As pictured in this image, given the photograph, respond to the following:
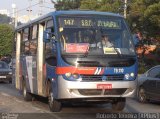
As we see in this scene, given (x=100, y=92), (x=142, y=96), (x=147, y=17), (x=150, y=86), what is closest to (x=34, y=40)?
(x=100, y=92)

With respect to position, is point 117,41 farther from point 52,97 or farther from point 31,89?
point 31,89

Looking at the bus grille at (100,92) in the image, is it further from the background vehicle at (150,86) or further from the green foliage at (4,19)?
the green foliage at (4,19)

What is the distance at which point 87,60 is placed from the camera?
12.6m

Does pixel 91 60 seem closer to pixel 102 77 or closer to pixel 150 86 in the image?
pixel 102 77

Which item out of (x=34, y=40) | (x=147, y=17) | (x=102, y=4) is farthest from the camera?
(x=102, y=4)

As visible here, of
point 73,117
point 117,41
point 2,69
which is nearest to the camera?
point 73,117

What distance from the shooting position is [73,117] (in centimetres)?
1233

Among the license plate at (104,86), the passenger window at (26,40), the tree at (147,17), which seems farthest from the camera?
the tree at (147,17)

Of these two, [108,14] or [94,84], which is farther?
[108,14]

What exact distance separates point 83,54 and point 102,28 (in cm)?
118

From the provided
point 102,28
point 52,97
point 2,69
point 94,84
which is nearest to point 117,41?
point 102,28

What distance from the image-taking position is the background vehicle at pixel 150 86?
15.9 metres

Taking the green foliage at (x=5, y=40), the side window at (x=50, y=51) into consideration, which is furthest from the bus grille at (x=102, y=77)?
the green foliage at (x=5, y=40)

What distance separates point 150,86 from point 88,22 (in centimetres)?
426
